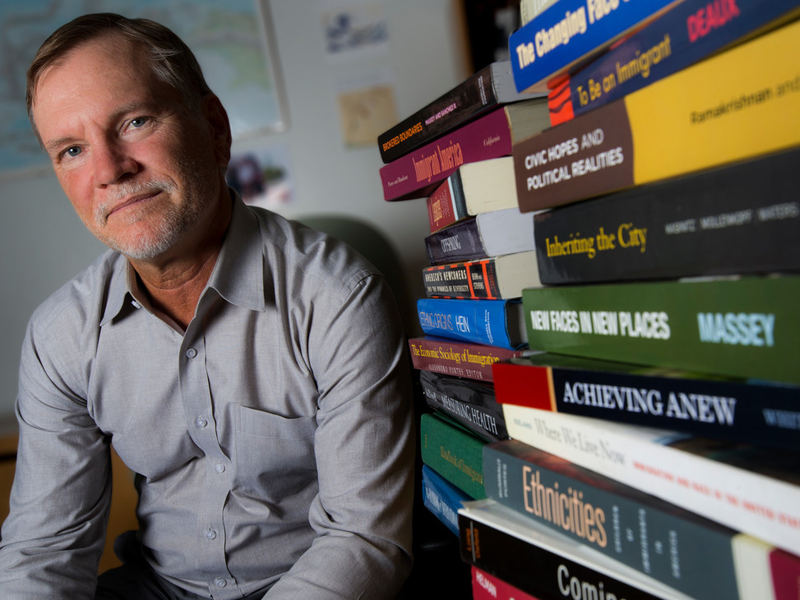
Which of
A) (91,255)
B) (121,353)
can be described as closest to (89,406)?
(121,353)

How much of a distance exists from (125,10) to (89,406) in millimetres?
1222

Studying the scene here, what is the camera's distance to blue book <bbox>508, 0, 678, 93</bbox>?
18.8 inches

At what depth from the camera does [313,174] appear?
1853 mm

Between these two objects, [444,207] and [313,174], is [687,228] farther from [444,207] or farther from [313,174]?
[313,174]

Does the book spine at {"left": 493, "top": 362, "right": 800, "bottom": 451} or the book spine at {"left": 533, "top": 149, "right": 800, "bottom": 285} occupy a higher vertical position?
the book spine at {"left": 533, "top": 149, "right": 800, "bottom": 285}

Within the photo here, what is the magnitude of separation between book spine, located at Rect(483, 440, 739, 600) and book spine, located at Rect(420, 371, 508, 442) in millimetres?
91

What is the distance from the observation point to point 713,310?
0.42 m

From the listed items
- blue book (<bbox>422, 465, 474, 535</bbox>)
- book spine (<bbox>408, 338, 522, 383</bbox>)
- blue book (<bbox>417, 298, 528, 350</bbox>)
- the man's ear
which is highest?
the man's ear

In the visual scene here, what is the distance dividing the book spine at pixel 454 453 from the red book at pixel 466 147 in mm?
340

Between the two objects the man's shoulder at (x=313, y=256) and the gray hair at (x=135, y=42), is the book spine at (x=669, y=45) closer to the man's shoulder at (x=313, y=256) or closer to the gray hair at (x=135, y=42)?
the man's shoulder at (x=313, y=256)

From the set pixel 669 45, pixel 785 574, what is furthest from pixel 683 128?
pixel 785 574

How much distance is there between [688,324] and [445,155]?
452 millimetres

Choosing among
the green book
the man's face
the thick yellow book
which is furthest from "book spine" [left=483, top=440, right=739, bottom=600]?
the man's face

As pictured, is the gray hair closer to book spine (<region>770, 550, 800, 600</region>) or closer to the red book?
the red book
